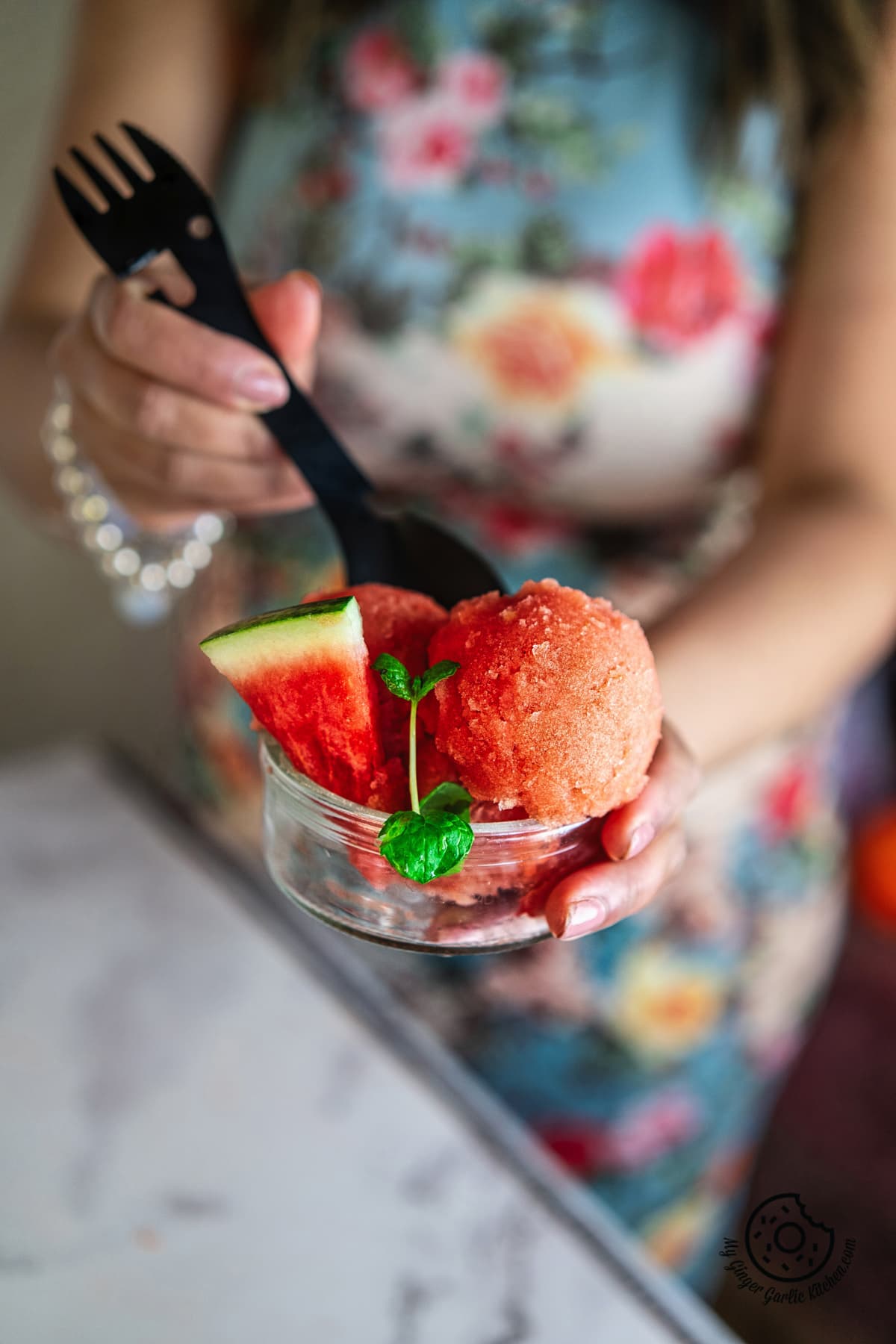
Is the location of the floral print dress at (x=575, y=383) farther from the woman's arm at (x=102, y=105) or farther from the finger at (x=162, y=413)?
the finger at (x=162, y=413)

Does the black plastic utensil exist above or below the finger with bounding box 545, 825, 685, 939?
above

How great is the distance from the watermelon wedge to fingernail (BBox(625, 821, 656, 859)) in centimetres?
13

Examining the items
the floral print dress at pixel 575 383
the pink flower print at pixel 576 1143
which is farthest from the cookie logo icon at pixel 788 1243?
the pink flower print at pixel 576 1143

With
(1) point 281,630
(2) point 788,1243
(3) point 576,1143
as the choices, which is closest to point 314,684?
(1) point 281,630

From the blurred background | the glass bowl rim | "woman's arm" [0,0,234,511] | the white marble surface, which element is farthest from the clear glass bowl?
the blurred background

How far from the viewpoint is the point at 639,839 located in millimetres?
508

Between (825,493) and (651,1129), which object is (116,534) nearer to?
(825,493)

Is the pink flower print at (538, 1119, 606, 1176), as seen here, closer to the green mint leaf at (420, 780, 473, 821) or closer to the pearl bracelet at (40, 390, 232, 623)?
the pearl bracelet at (40, 390, 232, 623)

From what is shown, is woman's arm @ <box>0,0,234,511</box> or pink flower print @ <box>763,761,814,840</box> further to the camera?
pink flower print @ <box>763,761,814,840</box>

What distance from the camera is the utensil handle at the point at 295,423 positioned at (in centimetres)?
63

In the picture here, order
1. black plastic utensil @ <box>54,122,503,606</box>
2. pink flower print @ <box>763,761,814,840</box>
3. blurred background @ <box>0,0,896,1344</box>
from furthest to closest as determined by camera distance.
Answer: blurred background @ <box>0,0,896,1344</box> → pink flower print @ <box>763,761,814,840</box> → black plastic utensil @ <box>54,122,503,606</box>

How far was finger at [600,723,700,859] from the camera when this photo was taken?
50 cm

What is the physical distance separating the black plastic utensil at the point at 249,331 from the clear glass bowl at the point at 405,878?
17 cm

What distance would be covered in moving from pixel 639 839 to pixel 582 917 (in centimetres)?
5
